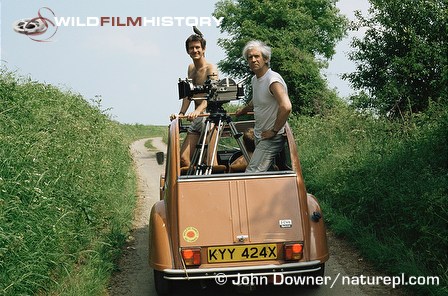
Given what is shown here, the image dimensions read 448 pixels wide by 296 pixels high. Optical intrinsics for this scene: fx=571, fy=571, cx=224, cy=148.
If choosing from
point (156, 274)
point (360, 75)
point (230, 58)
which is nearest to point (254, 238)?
point (156, 274)

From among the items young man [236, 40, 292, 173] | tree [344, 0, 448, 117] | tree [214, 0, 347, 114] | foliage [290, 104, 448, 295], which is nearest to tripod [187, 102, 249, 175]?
young man [236, 40, 292, 173]

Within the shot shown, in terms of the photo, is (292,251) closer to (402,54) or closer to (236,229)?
(236,229)

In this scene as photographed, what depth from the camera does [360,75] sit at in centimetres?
1576

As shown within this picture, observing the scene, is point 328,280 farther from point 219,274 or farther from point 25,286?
point 25,286

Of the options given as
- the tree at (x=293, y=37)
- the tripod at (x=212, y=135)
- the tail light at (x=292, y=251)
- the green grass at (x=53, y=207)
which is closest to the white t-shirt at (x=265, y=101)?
the tripod at (x=212, y=135)

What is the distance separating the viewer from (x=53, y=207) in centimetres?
638

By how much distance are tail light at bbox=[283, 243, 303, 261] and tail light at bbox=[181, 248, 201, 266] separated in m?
0.80

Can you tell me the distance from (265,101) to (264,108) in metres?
0.08

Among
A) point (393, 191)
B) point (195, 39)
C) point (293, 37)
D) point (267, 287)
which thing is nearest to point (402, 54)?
point (393, 191)

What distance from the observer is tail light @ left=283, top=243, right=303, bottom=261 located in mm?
5305

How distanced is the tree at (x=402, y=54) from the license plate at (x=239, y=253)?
8857mm

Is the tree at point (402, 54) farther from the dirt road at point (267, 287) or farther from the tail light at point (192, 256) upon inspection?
the tail light at point (192, 256)

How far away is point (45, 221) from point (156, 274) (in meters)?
1.30

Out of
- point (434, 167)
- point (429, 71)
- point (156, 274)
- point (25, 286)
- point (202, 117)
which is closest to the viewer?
point (25, 286)
